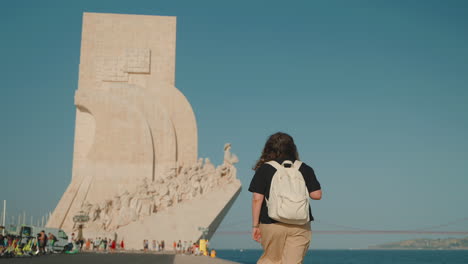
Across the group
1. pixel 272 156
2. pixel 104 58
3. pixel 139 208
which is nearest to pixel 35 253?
pixel 139 208

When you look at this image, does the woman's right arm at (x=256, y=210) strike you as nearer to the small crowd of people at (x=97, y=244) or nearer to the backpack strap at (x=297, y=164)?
the backpack strap at (x=297, y=164)

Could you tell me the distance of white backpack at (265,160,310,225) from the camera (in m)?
2.13

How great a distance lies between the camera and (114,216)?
16609 millimetres

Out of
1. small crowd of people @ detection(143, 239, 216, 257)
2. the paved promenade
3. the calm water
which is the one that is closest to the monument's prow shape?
small crowd of people @ detection(143, 239, 216, 257)

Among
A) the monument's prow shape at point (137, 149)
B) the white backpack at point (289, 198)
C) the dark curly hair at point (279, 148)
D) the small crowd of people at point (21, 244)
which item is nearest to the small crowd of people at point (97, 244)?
the monument's prow shape at point (137, 149)

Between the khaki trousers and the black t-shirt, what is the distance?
4 cm

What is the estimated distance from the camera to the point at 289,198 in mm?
2135

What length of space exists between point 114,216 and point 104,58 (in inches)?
254

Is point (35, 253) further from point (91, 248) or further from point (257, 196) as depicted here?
point (257, 196)

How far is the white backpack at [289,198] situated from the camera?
2.13m

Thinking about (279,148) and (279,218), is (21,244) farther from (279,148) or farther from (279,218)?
(279,218)

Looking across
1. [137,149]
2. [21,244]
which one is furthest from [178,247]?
[21,244]

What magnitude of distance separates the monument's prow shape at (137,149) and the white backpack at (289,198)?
45.7 feet

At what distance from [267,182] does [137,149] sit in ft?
56.8
